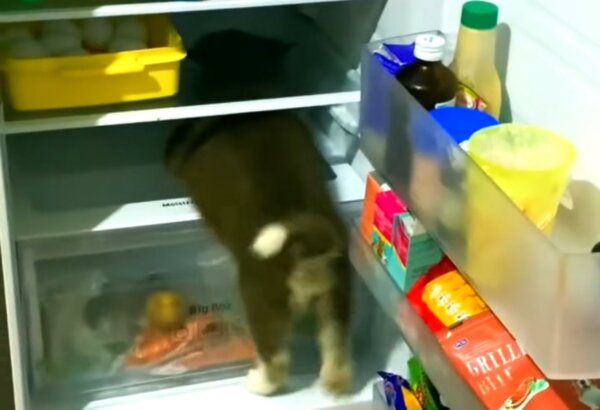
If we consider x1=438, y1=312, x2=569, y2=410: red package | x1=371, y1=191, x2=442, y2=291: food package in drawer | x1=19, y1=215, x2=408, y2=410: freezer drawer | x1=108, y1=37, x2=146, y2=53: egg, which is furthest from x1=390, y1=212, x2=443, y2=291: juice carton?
x1=108, y1=37, x2=146, y2=53: egg

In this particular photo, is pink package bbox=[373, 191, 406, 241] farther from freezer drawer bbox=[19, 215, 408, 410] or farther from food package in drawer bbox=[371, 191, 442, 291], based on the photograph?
freezer drawer bbox=[19, 215, 408, 410]

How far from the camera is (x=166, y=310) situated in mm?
1662

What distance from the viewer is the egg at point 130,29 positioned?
60.7 inches

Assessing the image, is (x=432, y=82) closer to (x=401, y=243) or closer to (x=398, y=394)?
(x=401, y=243)

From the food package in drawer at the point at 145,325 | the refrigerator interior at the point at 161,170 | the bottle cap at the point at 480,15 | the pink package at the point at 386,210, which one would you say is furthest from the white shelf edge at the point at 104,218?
the bottle cap at the point at 480,15

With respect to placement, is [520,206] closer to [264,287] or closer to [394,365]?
[264,287]

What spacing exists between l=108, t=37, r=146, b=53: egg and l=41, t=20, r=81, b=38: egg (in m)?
0.05

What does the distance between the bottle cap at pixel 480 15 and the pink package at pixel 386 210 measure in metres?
0.26

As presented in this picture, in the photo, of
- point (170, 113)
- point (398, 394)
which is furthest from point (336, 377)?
point (170, 113)

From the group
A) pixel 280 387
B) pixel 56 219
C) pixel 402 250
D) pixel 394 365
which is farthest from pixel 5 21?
pixel 394 365

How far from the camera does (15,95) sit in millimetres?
1479

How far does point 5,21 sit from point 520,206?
747mm

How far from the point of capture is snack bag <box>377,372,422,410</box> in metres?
1.56

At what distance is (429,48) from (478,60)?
0.23 feet
